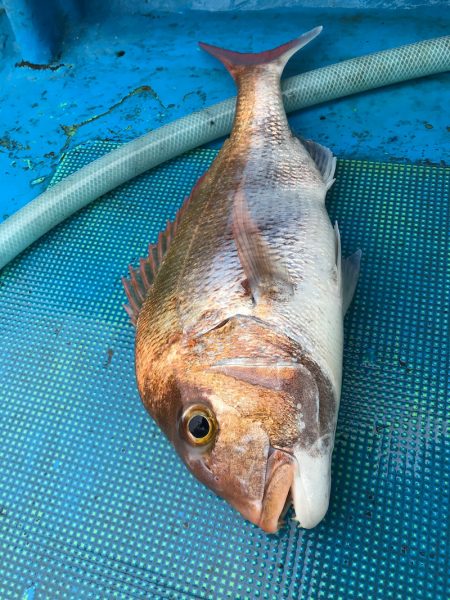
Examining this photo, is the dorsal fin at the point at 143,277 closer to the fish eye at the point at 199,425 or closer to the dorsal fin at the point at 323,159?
the fish eye at the point at 199,425

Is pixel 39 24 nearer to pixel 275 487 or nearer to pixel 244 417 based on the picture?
pixel 244 417

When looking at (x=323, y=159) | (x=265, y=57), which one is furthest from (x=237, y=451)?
(x=265, y=57)

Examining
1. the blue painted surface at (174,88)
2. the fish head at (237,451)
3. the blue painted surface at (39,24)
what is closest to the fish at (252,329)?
the fish head at (237,451)

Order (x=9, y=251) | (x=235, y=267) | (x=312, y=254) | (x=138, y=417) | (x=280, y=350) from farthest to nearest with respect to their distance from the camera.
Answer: (x=9, y=251) → (x=138, y=417) → (x=312, y=254) → (x=235, y=267) → (x=280, y=350)

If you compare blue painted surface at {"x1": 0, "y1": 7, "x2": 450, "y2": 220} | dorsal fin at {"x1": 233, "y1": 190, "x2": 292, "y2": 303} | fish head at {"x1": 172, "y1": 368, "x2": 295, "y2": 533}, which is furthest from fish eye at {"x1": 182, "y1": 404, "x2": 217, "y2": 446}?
blue painted surface at {"x1": 0, "y1": 7, "x2": 450, "y2": 220}

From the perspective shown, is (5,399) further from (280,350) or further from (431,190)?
(431,190)

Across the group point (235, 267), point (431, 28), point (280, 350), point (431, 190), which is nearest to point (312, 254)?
point (235, 267)

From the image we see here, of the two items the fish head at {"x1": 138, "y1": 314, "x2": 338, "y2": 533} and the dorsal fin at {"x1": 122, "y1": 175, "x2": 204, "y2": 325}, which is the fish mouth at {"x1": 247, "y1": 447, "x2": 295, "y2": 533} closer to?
the fish head at {"x1": 138, "y1": 314, "x2": 338, "y2": 533}
